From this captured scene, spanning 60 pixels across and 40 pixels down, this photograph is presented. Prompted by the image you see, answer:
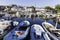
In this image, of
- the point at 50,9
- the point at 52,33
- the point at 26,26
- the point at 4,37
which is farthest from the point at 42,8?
the point at 4,37

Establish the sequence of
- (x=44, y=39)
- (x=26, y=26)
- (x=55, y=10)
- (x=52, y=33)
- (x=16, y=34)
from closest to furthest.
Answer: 1. (x=44, y=39)
2. (x=16, y=34)
3. (x=52, y=33)
4. (x=26, y=26)
5. (x=55, y=10)

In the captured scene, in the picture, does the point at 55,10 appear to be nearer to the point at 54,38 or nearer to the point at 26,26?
the point at 26,26

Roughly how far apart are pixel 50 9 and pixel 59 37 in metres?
4.98

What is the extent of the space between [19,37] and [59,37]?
3.07 ft

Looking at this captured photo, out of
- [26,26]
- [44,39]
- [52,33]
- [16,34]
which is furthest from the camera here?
[26,26]

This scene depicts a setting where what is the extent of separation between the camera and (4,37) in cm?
361

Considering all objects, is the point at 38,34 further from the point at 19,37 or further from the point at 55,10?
the point at 55,10

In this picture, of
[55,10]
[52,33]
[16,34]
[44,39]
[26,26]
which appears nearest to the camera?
[44,39]

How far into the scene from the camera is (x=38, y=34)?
11.6 ft

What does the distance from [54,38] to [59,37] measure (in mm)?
185

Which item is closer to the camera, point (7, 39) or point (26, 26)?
point (7, 39)

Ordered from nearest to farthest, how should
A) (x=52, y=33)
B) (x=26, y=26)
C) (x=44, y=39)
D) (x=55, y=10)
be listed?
1. (x=44, y=39)
2. (x=52, y=33)
3. (x=26, y=26)
4. (x=55, y=10)

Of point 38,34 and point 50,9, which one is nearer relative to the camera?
point 38,34

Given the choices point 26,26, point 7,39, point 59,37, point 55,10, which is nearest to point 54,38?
point 59,37
